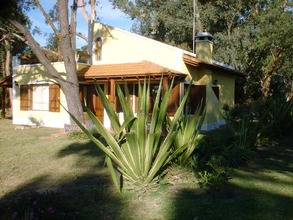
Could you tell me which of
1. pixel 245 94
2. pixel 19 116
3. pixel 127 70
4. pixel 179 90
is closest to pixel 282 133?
pixel 179 90

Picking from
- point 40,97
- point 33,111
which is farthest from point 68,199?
point 33,111

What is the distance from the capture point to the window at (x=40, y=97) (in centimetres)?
1595

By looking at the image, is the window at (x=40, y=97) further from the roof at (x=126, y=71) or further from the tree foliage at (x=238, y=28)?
the tree foliage at (x=238, y=28)

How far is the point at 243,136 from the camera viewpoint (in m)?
7.34

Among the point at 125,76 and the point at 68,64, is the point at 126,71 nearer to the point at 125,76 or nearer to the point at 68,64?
the point at 125,76

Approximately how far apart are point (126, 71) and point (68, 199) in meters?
9.40

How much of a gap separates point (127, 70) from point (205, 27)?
13.5 meters

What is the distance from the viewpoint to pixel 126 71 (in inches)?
537

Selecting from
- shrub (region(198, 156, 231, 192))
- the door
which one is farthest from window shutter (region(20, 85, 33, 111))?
shrub (region(198, 156, 231, 192))

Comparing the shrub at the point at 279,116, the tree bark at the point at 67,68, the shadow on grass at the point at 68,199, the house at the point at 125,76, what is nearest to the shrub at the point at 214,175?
the shadow on grass at the point at 68,199

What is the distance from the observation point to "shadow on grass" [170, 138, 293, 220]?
13.0 ft

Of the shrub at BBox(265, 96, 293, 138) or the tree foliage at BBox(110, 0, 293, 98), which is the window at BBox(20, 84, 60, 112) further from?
the tree foliage at BBox(110, 0, 293, 98)

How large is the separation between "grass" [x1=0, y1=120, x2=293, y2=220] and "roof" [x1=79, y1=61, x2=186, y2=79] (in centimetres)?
561

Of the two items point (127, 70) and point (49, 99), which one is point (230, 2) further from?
point (49, 99)
